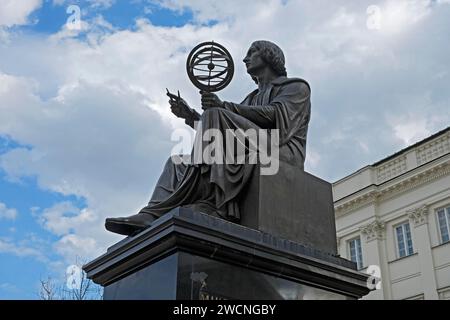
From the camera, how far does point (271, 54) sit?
646 cm

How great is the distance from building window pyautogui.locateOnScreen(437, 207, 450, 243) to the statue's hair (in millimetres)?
20798

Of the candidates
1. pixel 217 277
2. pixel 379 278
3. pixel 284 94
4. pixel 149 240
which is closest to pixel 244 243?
pixel 217 277

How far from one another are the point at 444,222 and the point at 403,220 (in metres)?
2.00

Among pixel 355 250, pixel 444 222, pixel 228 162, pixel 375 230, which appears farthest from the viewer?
pixel 355 250

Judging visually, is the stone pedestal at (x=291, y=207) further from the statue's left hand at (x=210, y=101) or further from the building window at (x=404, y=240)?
the building window at (x=404, y=240)

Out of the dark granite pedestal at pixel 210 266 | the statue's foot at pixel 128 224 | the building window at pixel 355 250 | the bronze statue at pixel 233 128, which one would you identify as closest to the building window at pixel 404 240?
the building window at pixel 355 250

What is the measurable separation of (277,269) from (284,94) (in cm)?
206

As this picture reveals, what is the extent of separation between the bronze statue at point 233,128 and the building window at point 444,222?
20.9 m

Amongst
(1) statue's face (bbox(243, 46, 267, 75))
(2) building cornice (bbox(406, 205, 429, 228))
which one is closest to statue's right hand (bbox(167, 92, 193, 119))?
(1) statue's face (bbox(243, 46, 267, 75))

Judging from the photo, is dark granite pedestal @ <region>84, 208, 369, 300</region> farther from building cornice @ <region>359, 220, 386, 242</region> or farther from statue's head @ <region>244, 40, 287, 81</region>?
building cornice @ <region>359, 220, 386, 242</region>

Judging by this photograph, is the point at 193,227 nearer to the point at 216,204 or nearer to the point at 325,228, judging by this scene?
the point at 216,204

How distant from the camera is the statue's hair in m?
6.44

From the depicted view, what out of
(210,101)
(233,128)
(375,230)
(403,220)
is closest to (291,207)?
(233,128)

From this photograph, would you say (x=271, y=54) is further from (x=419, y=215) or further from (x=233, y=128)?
(x=419, y=215)
